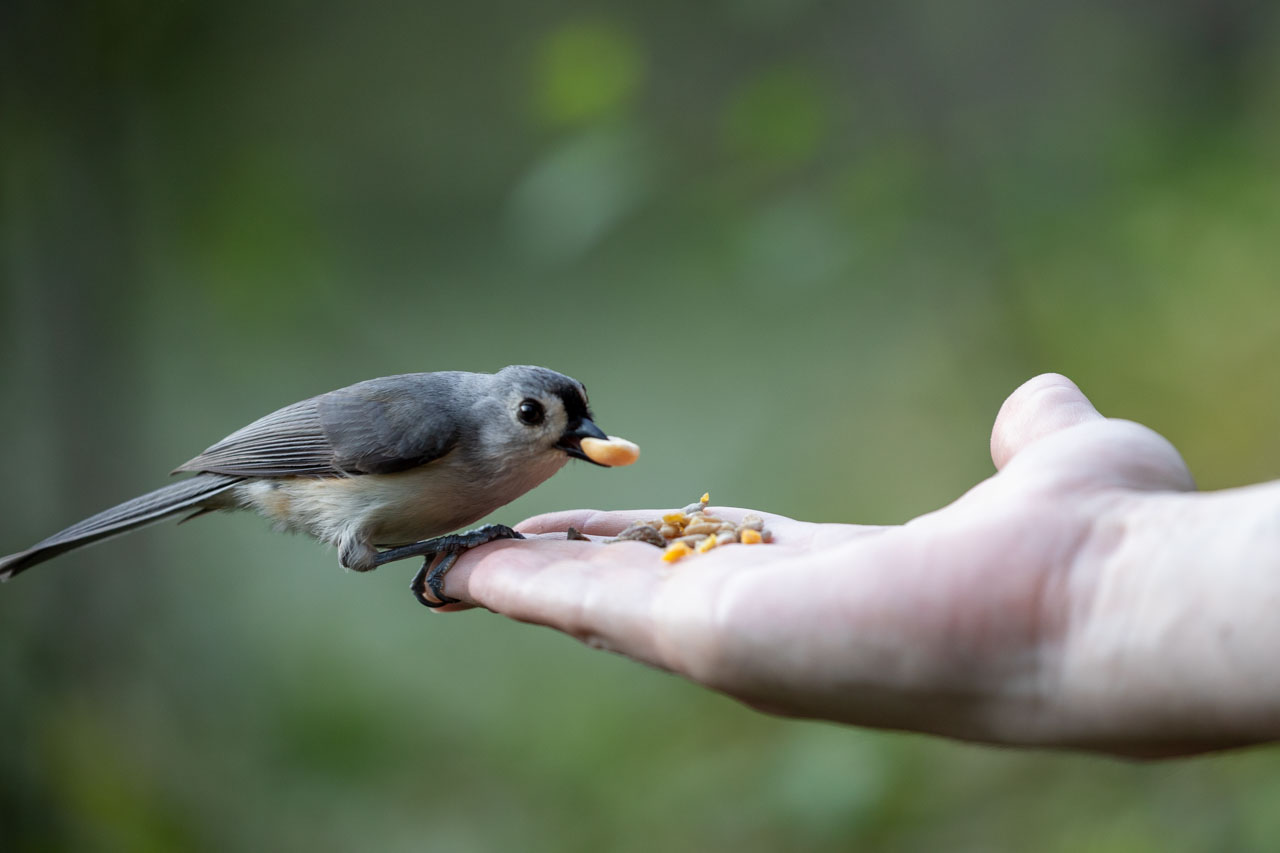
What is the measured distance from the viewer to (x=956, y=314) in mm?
3533

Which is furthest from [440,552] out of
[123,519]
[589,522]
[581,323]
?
[581,323]

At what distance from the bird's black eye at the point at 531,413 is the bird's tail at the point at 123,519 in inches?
30.6

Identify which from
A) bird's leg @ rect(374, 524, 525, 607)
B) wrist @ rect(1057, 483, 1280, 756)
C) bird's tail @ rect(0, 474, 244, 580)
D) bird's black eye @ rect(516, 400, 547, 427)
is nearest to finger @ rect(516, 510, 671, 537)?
bird's leg @ rect(374, 524, 525, 607)

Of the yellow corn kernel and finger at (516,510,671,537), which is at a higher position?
finger at (516,510,671,537)

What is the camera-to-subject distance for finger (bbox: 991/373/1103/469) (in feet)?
Result: 5.46

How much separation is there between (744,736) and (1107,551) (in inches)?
94.3

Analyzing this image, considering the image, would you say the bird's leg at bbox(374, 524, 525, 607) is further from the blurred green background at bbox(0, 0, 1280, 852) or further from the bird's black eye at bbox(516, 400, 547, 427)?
the blurred green background at bbox(0, 0, 1280, 852)

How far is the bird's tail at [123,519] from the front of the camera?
92.5 inches

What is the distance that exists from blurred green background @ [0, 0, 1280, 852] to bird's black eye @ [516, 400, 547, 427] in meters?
0.37

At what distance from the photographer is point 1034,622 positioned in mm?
1259

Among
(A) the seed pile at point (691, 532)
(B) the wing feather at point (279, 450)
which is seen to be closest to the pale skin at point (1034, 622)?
(A) the seed pile at point (691, 532)

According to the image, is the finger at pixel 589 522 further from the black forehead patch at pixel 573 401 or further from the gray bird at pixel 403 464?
the black forehead patch at pixel 573 401

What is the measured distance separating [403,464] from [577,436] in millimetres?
411

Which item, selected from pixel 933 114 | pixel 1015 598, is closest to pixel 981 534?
pixel 1015 598
